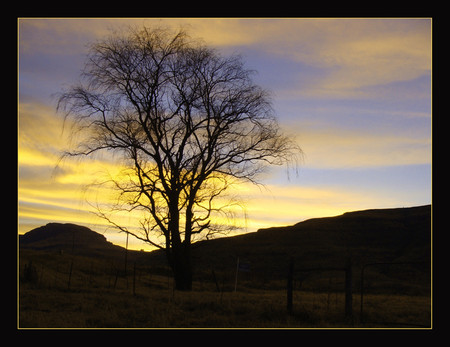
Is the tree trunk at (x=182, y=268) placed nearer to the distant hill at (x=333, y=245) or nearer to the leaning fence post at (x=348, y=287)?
the leaning fence post at (x=348, y=287)

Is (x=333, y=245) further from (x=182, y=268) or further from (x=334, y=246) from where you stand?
(x=182, y=268)

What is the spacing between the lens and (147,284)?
35375 millimetres

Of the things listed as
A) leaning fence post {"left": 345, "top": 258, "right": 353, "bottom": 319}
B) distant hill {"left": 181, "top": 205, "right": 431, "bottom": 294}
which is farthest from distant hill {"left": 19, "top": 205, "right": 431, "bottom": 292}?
leaning fence post {"left": 345, "top": 258, "right": 353, "bottom": 319}

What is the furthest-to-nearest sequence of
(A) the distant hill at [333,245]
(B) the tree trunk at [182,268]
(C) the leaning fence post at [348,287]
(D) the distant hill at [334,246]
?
(A) the distant hill at [333,245] → (D) the distant hill at [334,246] → (B) the tree trunk at [182,268] → (C) the leaning fence post at [348,287]

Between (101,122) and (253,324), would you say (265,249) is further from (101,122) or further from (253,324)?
(253,324)

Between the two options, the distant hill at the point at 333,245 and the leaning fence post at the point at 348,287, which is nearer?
the leaning fence post at the point at 348,287

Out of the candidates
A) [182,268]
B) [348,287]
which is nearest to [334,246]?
[182,268]

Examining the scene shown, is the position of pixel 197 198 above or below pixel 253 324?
above

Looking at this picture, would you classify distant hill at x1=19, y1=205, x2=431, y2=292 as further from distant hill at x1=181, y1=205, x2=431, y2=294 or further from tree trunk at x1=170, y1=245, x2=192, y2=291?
tree trunk at x1=170, y1=245, x2=192, y2=291

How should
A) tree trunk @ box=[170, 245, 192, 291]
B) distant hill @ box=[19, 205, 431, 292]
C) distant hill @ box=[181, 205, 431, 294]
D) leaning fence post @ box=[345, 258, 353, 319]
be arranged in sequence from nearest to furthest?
leaning fence post @ box=[345, 258, 353, 319] → tree trunk @ box=[170, 245, 192, 291] → distant hill @ box=[19, 205, 431, 292] → distant hill @ box=[181, 205, 431, 294]

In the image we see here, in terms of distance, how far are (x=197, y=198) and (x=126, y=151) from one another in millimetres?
4344

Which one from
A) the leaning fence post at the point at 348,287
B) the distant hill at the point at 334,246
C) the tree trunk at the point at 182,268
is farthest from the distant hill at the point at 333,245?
the leaning fence post at the point at 348,287
